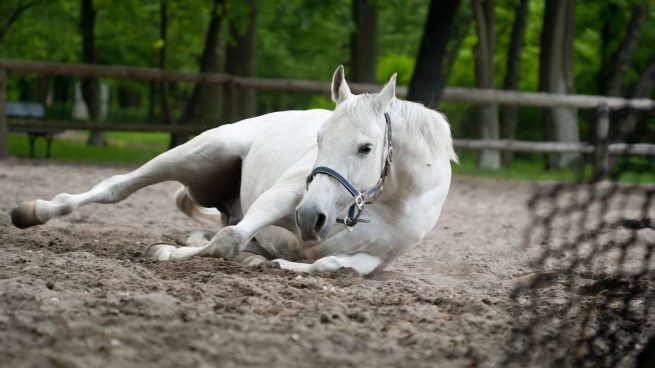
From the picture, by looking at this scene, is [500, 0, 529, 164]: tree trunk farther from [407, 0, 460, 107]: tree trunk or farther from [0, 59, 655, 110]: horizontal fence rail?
[407, 0, 460, 107]: tree trunk

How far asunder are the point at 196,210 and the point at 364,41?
13.1 m

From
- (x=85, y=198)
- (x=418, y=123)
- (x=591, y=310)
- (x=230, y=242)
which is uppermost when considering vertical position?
(x=418, y=123)

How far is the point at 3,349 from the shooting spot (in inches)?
122

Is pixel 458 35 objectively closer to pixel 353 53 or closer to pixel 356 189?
pixel 353 53

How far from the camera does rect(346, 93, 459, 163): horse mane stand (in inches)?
191

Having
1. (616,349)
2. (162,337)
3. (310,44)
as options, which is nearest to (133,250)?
(162,337)

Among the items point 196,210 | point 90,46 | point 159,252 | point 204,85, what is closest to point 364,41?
point 204,85

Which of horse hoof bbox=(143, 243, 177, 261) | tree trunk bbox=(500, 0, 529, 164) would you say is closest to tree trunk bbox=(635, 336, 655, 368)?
horse hoof bbox=(143, 243, 177, 261)

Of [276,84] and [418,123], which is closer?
[418,123]

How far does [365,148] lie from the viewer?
4691 millimetres

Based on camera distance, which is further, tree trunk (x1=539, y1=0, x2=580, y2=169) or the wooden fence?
tree trunk (x1=539, y1=0, x2=580, y2=169)

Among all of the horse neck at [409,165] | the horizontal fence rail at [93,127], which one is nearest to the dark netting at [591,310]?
the horse neck at [409,165]

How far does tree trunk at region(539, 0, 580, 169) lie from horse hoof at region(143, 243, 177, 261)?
15.0 metres

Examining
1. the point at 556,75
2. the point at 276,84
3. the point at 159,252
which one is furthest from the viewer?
the point at 556,75
